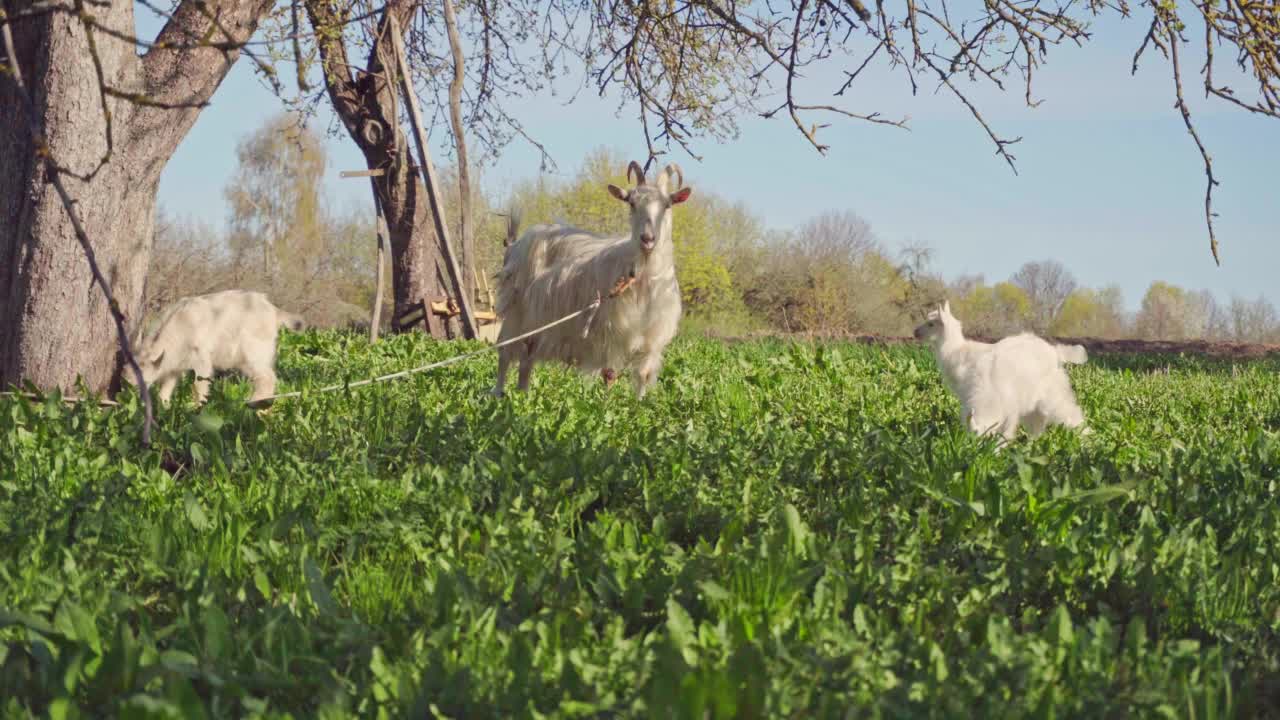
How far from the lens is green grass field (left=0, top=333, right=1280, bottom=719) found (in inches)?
105

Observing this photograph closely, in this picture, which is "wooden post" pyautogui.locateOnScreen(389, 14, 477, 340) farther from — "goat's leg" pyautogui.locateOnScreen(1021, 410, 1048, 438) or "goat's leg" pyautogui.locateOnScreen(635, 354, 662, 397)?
"goat's leg" pyautogui.locateOnScreen(1021, 410, 1048, 438)

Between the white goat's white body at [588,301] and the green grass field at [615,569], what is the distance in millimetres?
2085

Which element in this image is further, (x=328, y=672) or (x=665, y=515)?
(x=665, y=515)

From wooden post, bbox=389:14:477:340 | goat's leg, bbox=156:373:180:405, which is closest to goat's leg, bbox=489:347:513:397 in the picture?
wooden post, bbox=389:14:477:340

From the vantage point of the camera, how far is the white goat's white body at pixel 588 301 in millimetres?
8164

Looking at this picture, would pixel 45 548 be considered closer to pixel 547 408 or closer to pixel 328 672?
pixel 328 672

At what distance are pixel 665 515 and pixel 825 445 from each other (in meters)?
1.19

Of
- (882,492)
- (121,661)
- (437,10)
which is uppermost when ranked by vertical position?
(437,10)

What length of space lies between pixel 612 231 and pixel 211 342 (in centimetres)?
2384

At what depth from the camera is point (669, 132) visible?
8672mm

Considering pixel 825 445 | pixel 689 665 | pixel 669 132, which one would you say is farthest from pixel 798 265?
pixel 689 665

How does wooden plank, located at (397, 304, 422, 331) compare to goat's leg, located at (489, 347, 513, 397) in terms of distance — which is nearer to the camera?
goat's leg, located at (489, 347, 513, 397)

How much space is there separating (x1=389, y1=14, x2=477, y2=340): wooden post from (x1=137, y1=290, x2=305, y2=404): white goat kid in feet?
4.32

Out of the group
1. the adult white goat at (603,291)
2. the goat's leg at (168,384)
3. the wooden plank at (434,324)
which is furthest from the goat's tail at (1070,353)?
the wooden plank at (434,324)
